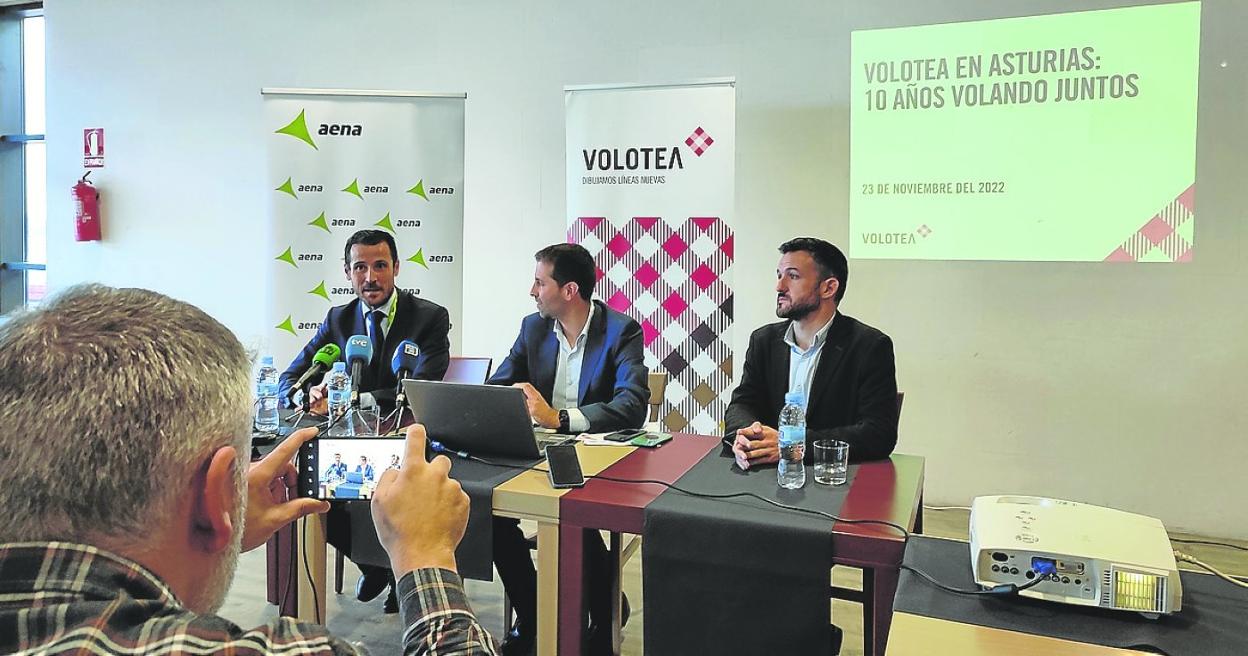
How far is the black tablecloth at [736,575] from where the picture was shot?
164 cm

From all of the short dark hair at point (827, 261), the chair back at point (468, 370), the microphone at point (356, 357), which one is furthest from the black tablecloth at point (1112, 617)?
the chair back at point (468, 370)

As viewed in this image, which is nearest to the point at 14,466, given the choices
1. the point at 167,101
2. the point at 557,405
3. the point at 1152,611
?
the point at 1152,611

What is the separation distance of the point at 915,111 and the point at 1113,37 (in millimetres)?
721

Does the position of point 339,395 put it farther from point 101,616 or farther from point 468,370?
point 101,616

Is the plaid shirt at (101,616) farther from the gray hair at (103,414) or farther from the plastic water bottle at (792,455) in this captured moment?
the plastic water bottle at (792,455)

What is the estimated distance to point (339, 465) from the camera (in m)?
1.62

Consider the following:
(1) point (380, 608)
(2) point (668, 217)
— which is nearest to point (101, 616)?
(1) point (380, 608)

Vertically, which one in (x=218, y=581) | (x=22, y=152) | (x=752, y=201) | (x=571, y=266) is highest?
(x=22, y=152)

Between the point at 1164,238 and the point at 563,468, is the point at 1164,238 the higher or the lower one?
the higher one

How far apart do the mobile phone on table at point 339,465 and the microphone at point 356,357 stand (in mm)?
837

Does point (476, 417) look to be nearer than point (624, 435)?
Yes

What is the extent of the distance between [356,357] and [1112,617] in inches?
76.7

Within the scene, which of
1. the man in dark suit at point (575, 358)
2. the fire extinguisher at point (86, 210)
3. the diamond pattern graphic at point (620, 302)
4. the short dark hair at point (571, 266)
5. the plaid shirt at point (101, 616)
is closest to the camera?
the plaid shirt at point (101, 616)

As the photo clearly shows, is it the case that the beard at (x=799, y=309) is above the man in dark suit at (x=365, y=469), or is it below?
above
